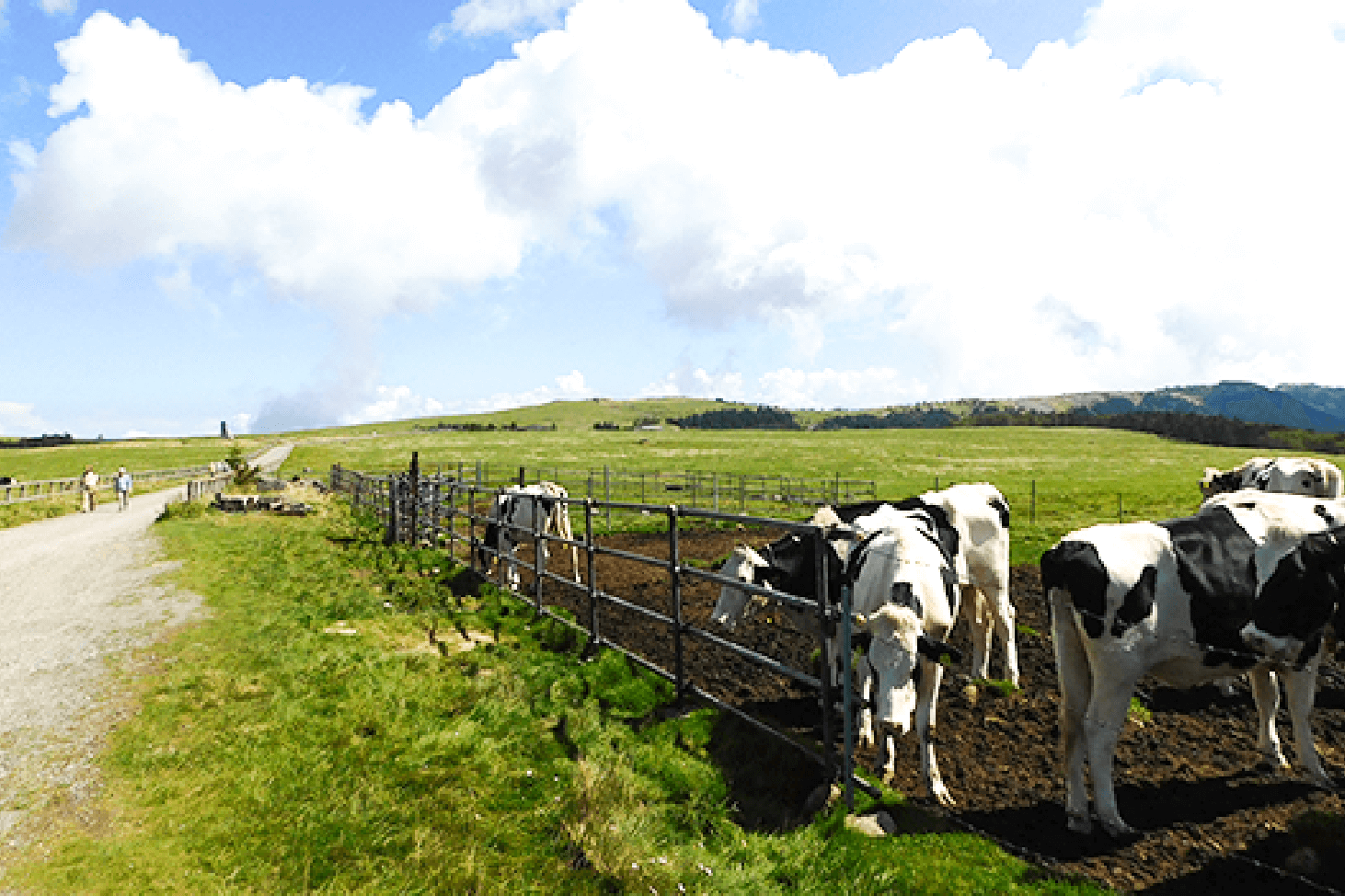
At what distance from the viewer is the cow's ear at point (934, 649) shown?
542 cm

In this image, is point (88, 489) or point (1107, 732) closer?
point (1107, 732)

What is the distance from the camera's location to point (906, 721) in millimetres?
5191

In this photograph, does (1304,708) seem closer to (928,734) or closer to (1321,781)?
(1321,781)

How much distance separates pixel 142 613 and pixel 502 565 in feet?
16.9

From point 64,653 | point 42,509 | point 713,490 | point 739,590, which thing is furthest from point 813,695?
point 42,509

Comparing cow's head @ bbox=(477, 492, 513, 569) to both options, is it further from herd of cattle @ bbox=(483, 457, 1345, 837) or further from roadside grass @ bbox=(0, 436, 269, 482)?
roadside grass @ bbox=(0, 436, 269, 482)

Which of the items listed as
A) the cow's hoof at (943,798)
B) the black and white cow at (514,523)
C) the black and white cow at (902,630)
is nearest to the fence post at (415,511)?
the black and white cow at (514,523)

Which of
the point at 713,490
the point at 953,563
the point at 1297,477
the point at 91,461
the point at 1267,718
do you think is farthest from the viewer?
the point at 91,461

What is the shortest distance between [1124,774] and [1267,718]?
1.58m

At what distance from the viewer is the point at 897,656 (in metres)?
5.36

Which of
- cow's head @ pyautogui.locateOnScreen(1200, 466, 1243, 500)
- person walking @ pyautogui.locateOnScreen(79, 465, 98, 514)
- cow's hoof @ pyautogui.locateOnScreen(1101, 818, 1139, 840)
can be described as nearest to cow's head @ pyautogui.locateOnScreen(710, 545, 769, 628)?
cow's hoof @ pyautogui.locateOnScreen(1101, 818, 1139, 840)

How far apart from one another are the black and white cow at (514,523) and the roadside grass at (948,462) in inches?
402

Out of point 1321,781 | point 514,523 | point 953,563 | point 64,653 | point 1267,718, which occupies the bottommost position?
point 1321,781

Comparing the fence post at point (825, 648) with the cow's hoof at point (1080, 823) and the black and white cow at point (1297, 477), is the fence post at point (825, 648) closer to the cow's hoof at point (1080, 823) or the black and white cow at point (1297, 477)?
the cow's hoof at point (1080, 823)
